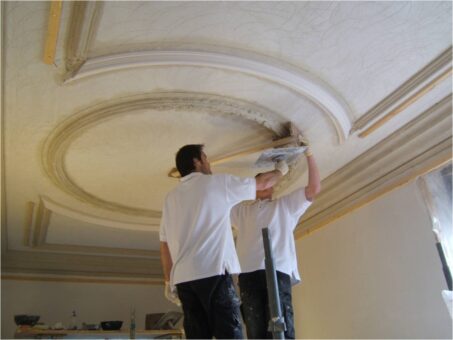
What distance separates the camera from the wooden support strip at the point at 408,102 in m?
2.43

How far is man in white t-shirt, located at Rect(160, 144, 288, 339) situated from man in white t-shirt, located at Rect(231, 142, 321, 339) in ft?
1.61

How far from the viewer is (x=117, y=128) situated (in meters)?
2.81

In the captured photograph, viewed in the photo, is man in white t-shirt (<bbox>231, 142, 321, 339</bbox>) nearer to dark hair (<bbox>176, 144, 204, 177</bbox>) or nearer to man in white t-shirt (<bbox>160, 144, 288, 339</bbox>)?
man in white t-shirt (<bbox>160, 144, 288, 339</bbox>)

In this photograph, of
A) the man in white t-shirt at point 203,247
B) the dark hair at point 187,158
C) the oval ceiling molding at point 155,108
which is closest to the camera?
the man in white t-shirt at point 203,247

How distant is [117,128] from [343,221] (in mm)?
2111

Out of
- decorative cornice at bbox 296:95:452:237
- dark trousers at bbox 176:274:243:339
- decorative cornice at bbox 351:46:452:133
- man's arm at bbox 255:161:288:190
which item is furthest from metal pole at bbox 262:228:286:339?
decorative cornice at bbox 296:95:452:237

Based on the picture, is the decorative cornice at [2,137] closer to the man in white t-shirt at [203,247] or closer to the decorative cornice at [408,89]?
the man in white t-shirt at [203,247]

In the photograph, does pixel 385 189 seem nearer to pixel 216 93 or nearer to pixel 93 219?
pixel 216 93

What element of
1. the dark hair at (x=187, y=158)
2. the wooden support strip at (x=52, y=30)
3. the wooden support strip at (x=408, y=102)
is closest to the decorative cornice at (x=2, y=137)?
the wooden support strip at (x=52, y=30)

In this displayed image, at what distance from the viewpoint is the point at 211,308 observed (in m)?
1.59

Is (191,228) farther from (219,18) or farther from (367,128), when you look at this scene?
(367,128)

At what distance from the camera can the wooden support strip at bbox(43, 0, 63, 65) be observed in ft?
6.05

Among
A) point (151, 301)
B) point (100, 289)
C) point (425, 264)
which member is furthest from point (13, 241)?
point (425, 264)

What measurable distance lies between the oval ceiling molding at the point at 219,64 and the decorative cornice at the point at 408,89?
1.31 ft
